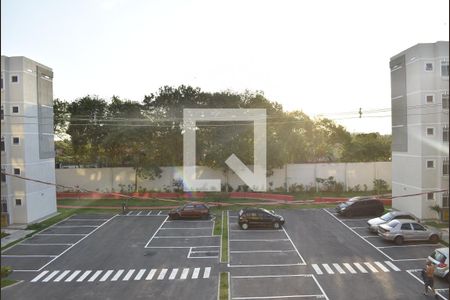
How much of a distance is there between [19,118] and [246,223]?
62.7 ft

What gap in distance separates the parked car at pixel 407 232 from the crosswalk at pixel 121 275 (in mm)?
11551

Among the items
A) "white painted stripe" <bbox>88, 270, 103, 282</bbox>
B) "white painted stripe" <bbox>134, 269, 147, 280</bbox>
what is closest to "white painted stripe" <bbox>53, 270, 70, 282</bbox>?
"white painted stripe" <bbox>88, 270, 103, 282</bbox>

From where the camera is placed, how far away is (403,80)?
105 feet

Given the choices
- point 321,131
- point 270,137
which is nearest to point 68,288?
point 270,137

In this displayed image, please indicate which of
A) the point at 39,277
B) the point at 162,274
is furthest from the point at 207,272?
the point at 39,277

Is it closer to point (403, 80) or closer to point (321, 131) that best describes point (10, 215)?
point (403, 80)

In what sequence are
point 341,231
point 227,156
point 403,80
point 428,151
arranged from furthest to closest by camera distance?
point 227,156 < point 403,80 < point 428,151 < point 341,231

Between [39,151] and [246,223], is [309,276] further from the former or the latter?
[39,151]

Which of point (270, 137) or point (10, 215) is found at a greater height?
point (270, 137)

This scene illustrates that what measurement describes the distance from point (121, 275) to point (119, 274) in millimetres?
210

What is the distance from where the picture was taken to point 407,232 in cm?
2441

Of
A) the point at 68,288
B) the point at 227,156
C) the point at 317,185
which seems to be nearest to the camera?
the point at 68,288

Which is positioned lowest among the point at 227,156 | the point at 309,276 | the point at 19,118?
the point at 309,276

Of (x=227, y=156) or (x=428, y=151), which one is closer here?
(x=428, y=151)
